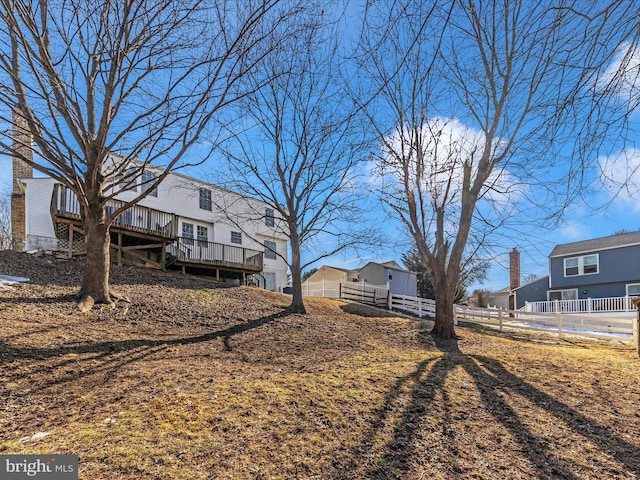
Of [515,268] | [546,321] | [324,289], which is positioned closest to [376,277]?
[324,289]

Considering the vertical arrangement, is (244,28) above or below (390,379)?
above

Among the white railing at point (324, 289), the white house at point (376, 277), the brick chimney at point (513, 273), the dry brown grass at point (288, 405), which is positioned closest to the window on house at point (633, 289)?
the brick chimney at point (513, 273)

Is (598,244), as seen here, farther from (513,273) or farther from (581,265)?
(513,273)

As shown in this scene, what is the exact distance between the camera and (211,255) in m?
16.5

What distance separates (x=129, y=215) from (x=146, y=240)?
143 centimetres

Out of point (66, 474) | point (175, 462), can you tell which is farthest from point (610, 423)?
point (66, 474)

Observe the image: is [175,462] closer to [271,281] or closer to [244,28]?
[244,28]

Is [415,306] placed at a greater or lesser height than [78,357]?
lesser

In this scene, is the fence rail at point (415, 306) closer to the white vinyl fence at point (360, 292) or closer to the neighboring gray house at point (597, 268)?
the white vinyl fence at point (360, 292)

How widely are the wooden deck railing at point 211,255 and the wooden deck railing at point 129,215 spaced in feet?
3.15

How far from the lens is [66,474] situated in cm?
223

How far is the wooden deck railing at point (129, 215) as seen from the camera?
11164 mm

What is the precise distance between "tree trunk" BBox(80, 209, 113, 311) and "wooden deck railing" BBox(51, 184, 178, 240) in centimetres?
429

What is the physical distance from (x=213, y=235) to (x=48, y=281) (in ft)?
41.9
